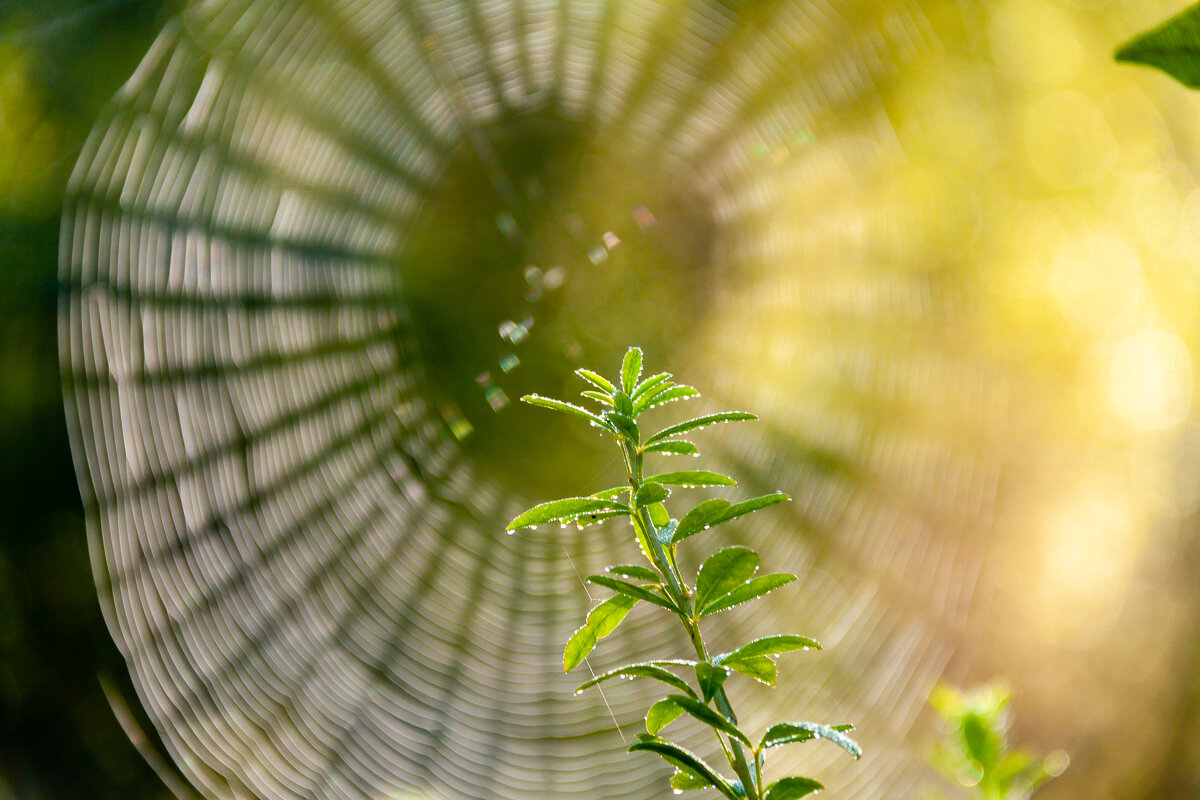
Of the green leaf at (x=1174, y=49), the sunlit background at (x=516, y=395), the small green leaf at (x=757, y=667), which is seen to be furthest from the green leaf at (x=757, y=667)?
the sunlit background at (x=516, y=395)

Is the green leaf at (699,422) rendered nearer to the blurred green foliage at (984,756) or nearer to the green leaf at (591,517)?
the green leaf at (591,517)

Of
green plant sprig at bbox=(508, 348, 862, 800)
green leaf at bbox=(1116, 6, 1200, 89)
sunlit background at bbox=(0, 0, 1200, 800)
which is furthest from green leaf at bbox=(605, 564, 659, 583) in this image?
sunlit background at bbox=(0, 0, 1200, 800)

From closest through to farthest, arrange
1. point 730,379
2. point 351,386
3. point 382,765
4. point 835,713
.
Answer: point 382,765
point 835,713
point 351,386
point 730,379

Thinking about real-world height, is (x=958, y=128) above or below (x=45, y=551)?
above

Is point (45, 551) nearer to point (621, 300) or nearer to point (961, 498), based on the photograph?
point (961, 498)

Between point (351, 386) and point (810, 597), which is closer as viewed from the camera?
point (810, 597)

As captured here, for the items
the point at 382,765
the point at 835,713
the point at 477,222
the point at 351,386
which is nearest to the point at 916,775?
the point at 835,713
